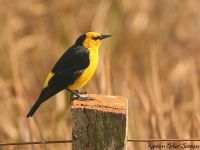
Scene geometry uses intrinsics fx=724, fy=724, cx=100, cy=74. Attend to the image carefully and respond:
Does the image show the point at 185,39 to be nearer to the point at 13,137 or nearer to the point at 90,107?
the point at 13,137

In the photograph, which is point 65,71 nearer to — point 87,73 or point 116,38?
point 87,73

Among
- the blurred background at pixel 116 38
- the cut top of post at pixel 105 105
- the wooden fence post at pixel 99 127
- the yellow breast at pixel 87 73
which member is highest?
the blurred background at pixel 116 38

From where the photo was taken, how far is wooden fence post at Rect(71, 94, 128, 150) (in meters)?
3.46

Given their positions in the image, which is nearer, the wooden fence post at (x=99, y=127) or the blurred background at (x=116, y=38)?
the wooden fence post at (x=99, y=127)

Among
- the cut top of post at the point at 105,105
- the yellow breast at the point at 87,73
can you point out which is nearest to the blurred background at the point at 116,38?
the yellow breast at the point at 87,73

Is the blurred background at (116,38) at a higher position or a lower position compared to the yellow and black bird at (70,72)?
higher

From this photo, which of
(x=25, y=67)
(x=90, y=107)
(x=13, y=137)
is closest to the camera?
(x=90, y=107)

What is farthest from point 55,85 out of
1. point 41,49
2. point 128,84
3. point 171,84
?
point 41,49

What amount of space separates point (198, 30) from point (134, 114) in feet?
12.1

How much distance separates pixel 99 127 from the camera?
347 cm

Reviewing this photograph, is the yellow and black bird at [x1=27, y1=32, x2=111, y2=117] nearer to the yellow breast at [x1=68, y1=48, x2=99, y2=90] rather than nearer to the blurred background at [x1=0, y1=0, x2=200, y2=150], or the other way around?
the yellow breast at [x1=68, y1=48, x2=99, y2=90]

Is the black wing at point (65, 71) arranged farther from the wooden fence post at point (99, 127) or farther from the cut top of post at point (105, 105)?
the wooden fence post at point (99, 127)

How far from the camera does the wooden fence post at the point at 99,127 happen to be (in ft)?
11.4

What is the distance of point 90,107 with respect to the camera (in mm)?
3529
